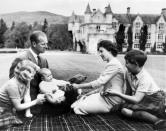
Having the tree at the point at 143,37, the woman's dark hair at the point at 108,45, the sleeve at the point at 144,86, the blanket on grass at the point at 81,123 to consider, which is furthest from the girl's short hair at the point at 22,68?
the tree at the point at 143,37

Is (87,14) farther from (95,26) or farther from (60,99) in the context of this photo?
(60,99)

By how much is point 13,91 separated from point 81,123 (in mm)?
575

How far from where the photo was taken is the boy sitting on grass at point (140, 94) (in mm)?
2109

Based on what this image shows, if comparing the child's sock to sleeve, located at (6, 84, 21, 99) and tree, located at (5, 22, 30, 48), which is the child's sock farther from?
tree, located at (5, 22, 30, 48)

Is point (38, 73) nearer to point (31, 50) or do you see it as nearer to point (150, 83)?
point (31, 50)

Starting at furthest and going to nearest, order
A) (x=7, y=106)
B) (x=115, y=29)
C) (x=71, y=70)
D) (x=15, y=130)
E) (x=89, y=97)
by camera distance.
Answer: (x=115, y=29) < (x=71, y=70) < (x=89, y=97) < (x=7, y=106) < (x=15, y=130)

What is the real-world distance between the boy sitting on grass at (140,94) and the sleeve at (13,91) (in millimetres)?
706

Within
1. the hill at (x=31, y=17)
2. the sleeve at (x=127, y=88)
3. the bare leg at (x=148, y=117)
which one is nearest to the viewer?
the bare leg at (x=148, y=117)

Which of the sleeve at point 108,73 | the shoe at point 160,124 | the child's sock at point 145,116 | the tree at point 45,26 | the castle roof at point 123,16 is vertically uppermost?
the castle roof at point 123,16

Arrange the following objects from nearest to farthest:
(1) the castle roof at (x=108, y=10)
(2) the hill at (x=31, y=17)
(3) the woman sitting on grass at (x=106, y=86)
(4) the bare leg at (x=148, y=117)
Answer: (4) the bare leg at (x=148, y=117)
(3) the woman sitting on grass at (x=106, y=86)
(2) the hill at (x=31, y=17)
(1) the castle roof at (x=108, y=10)

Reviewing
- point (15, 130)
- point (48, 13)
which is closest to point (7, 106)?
point (15, 130)

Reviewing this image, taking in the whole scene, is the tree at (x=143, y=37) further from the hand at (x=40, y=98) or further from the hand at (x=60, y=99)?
the hand at (x=40, y=98)

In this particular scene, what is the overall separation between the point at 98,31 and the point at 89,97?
60 cm

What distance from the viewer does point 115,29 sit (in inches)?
102
